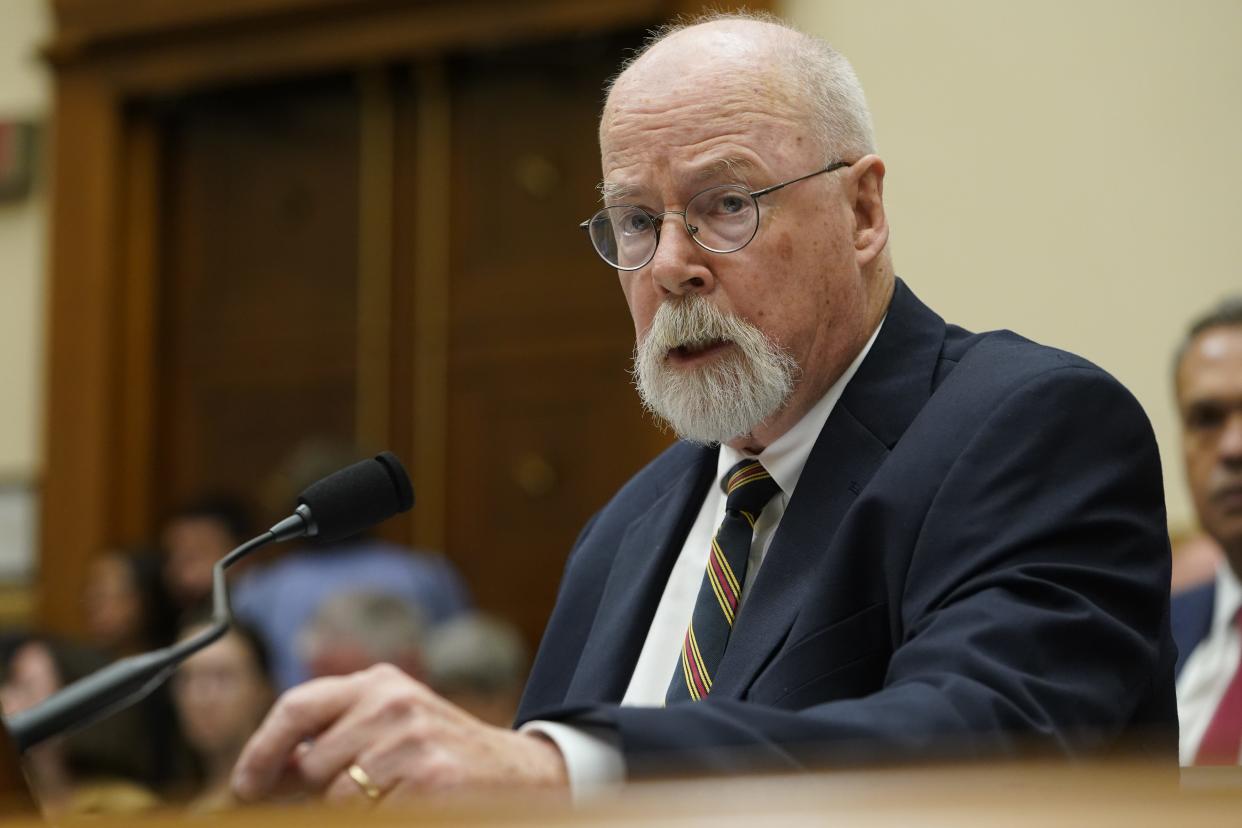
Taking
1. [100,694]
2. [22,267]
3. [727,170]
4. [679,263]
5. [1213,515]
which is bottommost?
[1213,515]

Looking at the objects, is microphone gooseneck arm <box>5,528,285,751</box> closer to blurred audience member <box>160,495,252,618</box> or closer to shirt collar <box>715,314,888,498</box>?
shirt collar <box>715,314,888,498</box>

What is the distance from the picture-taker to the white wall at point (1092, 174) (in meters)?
4.14

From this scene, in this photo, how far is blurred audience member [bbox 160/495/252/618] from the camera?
502cm

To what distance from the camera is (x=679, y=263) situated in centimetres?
197

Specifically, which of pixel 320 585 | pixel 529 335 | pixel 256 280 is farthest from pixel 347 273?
Answer: pixel 320 585

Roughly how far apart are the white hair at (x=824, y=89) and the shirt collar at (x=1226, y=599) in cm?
157

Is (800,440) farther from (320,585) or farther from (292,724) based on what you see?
(320,585)

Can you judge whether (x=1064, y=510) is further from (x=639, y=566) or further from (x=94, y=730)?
(x=94, y=730)

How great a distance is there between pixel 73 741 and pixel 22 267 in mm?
2864

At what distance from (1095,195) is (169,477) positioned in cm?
345

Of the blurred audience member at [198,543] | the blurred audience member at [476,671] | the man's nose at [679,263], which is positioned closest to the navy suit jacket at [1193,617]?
the blurred audience member at [476,671]

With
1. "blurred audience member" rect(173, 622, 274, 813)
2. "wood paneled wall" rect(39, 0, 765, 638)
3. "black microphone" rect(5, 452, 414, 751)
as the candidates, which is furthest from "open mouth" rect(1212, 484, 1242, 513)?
"wood paneled wall" rect(39, 0, 765, 638)

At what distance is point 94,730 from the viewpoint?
3686 millimetres

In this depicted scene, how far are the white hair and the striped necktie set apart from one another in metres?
0.40
